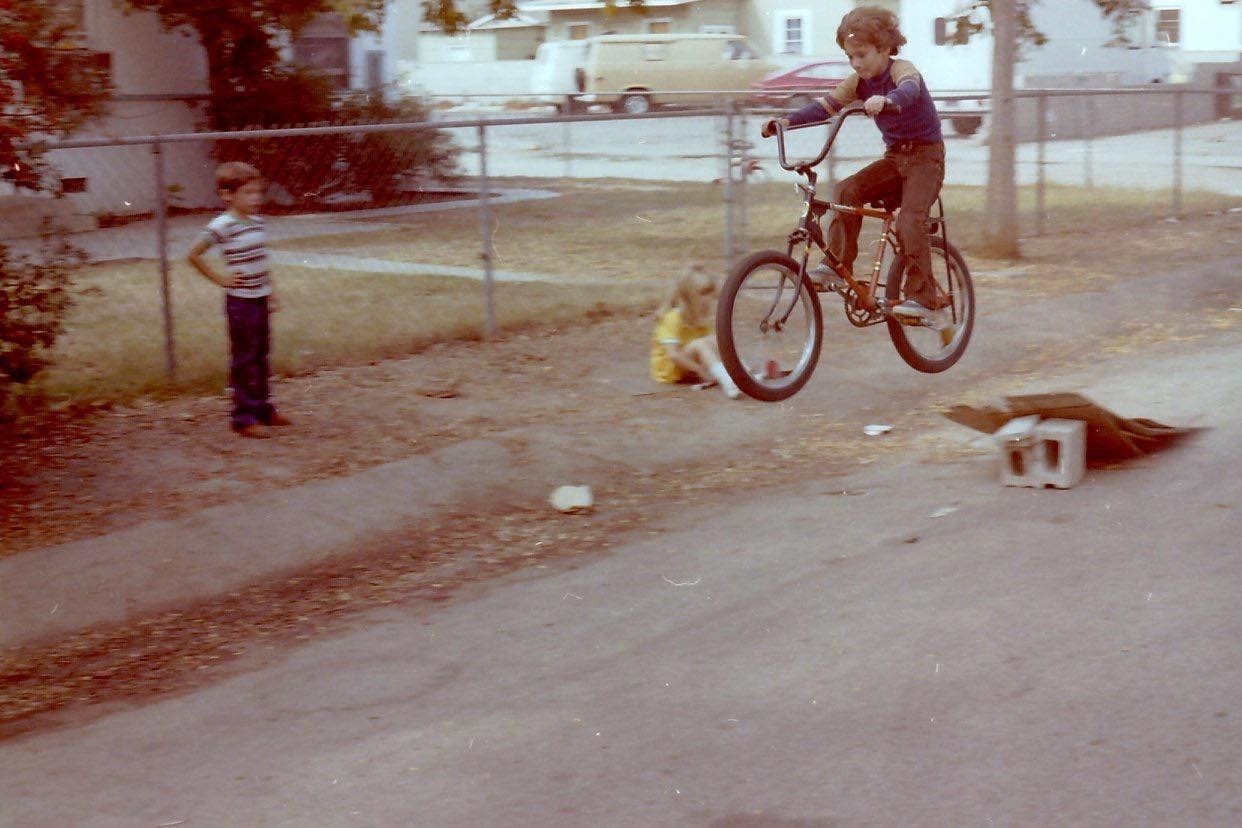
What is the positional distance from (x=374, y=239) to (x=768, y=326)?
14.3ft

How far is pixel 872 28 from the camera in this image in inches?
325

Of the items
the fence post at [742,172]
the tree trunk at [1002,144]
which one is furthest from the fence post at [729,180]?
the tree trunk at [1002,144]

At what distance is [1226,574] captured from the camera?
19.6ft

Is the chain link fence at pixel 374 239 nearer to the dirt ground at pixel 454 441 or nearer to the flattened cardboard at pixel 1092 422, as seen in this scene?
the dirt ground at pixel 454 441

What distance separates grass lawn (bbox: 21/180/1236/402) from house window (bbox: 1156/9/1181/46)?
28910 mm

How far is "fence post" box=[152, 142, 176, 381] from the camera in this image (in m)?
9.45

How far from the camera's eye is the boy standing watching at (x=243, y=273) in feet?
27.5

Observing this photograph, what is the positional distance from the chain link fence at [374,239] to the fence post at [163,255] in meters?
0.01

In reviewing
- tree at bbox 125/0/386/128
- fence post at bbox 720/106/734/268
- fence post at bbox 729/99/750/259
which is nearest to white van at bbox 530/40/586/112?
tree at bbox 125/0/386/128

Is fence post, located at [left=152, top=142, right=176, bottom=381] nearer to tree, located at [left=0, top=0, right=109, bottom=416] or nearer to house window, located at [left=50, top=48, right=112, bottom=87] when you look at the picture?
tree, located at [left=0, top=0, right=109, bottom=416]

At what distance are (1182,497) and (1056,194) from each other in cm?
1565

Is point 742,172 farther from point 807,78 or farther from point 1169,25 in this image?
point 1169,25

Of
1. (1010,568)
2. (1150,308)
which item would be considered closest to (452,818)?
(1010,568)

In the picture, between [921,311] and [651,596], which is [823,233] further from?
[651,596]
